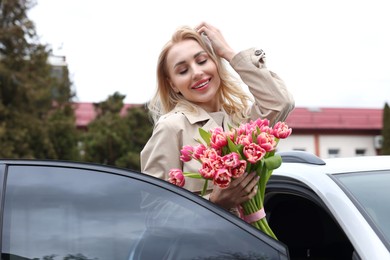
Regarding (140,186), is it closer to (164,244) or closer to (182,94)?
(164,244)

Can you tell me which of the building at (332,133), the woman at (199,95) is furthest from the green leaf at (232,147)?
the building at (332,133)

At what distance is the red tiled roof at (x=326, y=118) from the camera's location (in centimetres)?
2850

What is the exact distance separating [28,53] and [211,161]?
16435 mm

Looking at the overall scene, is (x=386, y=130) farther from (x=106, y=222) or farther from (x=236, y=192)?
(x=106, y=222)

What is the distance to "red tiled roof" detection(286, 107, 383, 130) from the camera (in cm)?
2861

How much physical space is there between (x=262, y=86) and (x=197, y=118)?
283 millimetres

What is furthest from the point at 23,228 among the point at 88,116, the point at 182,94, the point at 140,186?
the point at 88,116

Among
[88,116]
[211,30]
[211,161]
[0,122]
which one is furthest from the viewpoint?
[88,116]

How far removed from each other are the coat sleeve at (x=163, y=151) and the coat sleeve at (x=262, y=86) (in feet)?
1.15

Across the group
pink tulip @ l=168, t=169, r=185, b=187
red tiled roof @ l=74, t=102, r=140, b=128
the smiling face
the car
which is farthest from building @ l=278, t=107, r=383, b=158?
the car

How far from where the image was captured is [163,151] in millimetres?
2373

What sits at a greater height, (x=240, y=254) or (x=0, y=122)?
(x=0, y=122)

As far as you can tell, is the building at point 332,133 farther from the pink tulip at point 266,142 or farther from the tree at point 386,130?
the pink tulip at point 266,142

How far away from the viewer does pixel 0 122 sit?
17.3 meters
